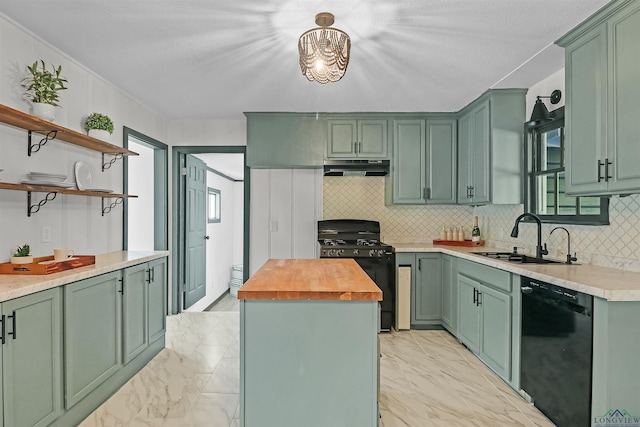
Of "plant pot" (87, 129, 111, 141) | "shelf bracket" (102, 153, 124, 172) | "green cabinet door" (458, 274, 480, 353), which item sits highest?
"plant pot" (87, 129, 111, 141)

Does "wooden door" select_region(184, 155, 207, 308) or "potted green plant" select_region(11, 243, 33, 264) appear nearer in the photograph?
"potted green plant" select_region(11, 243, 33, 264)

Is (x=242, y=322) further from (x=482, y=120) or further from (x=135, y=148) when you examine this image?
(x=135, y=148)

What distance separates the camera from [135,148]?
484 centimetres

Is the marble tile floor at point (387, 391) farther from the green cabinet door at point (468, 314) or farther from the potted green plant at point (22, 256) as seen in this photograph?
the potted green plant at point (22, 256)

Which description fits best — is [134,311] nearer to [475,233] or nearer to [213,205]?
[475,233]

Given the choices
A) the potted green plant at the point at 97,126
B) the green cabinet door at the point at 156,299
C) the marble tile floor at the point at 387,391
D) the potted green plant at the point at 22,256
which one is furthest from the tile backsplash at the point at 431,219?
the potted green plant at the point at 22,256

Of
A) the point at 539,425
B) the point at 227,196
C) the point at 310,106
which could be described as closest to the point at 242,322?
the point at 539,425

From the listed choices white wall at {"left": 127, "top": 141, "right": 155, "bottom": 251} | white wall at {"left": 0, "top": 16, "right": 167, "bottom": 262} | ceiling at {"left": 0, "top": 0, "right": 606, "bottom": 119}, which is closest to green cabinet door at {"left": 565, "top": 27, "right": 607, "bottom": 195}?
ceiling at {"left": 0, "top": 0, "right": 606, "bottom": 119}

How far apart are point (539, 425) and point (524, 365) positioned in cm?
36

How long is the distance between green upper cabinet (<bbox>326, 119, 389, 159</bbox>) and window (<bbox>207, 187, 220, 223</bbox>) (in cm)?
284

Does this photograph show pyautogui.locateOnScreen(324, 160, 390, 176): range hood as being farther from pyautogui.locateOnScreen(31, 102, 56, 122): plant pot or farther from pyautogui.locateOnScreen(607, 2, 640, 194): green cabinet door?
pyautogui.locateOnScreen(31, 102, 56, 122): plant pot

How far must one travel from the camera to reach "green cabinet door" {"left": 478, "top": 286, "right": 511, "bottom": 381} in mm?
2691

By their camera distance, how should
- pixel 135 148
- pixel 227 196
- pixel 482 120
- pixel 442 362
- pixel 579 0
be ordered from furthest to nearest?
1. pixel 227 196
2. pixel 135 148
3. pixel 482 120
4. pixel 442 362
5. pixel 579 0

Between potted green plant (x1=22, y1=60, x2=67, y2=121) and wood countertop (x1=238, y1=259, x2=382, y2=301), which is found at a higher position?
potted green plant (x1=22, y1=60, x2=67, y2=121)
